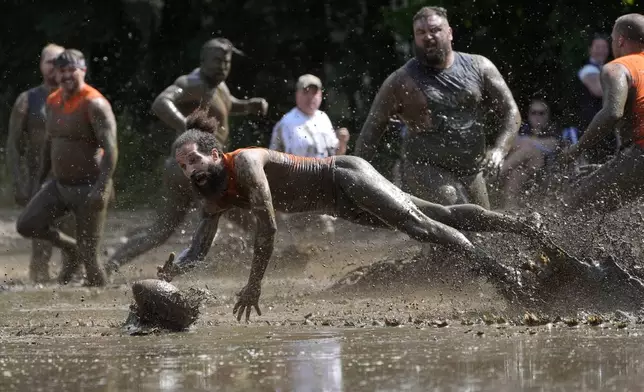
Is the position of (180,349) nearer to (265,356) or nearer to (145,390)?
(265,356)

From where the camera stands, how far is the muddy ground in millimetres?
10508

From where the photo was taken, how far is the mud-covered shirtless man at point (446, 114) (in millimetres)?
12289

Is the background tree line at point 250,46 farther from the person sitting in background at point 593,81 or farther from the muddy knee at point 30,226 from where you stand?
the muddy knee at point 30,226

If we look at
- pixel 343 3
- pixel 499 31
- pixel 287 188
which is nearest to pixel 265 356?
pixel 287 188

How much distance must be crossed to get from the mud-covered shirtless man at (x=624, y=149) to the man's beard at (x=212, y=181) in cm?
265

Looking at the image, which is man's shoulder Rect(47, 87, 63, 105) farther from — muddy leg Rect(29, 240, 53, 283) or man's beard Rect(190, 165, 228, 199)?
man's beard Rect(190, 165, 228, 199)

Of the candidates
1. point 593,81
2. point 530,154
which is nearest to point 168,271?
point 530,154

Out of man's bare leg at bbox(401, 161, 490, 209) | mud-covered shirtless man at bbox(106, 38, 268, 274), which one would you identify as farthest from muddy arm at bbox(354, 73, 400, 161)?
mud-covered shirtless man at bbox(106, 38, 268, 274)

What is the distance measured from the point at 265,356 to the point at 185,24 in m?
12.2

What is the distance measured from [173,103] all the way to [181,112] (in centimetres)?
15

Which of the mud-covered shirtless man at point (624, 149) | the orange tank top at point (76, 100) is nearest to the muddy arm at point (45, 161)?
the orange tank top at point (76, 100)

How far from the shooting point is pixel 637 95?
11.6 meters

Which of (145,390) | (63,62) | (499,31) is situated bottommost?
(145,390)

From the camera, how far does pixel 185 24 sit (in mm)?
20656
